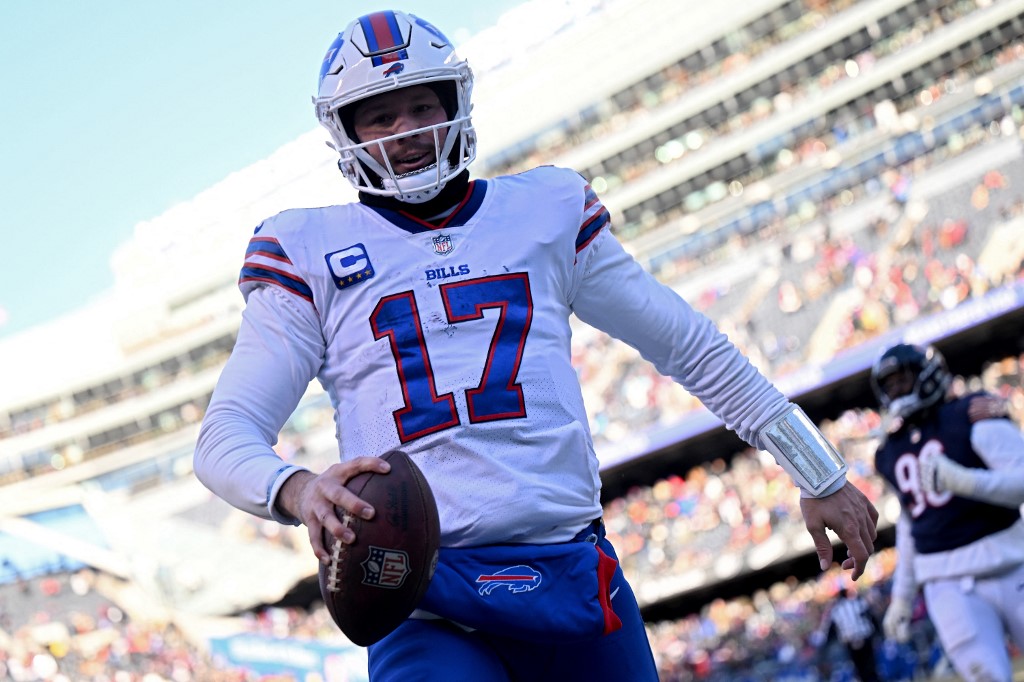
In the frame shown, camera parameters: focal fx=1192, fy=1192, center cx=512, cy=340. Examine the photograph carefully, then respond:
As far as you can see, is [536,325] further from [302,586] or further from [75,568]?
[75,568]

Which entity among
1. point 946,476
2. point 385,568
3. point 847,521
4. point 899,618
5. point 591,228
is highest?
point 591,228

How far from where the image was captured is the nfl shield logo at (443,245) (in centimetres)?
228

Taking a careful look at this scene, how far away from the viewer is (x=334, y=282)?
2.23 metres

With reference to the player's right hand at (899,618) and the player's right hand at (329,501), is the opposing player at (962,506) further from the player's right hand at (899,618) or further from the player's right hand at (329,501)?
the player's right hand at (329,501)

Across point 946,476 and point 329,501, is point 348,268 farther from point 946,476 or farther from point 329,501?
point 946,476

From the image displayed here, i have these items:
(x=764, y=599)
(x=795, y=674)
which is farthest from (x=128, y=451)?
(x=795, y=674)

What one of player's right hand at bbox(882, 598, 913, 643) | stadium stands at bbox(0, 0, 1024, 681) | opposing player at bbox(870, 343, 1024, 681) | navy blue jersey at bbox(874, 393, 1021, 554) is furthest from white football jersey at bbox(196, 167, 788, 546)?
stadium stands at bbox(0, 0, 1024, 681)

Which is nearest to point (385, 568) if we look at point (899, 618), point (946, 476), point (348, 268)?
point (348, 268)

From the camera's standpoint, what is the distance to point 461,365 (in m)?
2.16

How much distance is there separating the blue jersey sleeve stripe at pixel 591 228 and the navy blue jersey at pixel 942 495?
4005 millimetres

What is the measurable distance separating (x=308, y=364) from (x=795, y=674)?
1110 cm

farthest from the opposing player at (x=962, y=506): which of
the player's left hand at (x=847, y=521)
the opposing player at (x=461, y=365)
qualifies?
the opposing player at (x=461, y=365)

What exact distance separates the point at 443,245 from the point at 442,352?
237 millimetres

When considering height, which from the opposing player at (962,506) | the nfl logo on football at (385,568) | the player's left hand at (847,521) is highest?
the nfl logo on football at (385,568)
